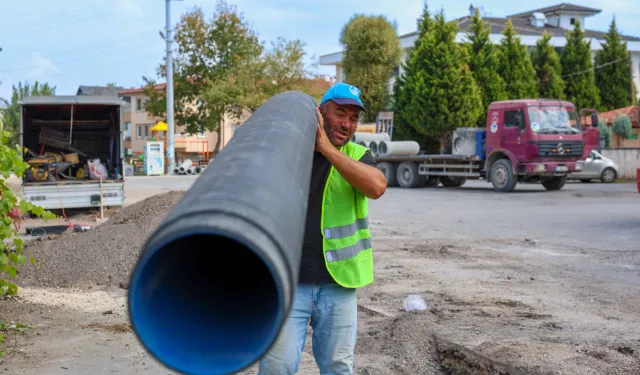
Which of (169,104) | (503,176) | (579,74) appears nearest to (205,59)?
(169,104)

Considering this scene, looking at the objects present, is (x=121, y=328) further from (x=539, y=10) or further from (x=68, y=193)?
(x=539, y=10)

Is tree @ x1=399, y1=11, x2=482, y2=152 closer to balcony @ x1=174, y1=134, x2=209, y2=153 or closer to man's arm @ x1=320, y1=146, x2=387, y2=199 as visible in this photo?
balcony @ x1=174, y1=134, x2=209, y2=153

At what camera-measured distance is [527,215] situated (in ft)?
53.7

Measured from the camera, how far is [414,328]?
629cm

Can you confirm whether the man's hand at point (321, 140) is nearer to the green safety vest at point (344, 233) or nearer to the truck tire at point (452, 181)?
the green safety vest at point (344, 233)

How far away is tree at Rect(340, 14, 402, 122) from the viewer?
144 feet

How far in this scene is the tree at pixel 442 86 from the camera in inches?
1474

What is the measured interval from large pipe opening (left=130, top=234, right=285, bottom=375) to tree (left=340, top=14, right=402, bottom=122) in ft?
136

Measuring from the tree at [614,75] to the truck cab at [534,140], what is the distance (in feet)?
83.9

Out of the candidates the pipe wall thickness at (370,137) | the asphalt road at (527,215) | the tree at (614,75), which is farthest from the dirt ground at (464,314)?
the tree at (614,75)

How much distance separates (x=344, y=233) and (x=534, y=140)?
63.9 ft

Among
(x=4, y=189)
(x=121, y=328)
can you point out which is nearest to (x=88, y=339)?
(x=121, y=328)

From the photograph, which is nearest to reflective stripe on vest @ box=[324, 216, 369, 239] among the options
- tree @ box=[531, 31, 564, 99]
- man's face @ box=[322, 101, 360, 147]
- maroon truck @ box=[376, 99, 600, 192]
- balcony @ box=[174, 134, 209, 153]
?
man's face @ box=[322, 101, 360, 147]

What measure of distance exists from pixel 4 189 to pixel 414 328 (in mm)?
3347
